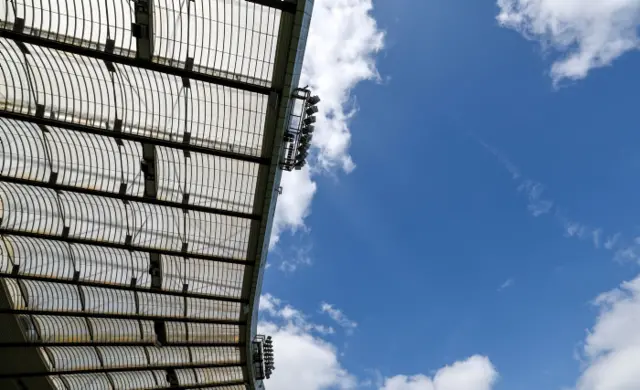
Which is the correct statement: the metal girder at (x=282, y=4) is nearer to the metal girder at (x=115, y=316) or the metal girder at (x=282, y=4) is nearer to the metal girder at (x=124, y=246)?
the metal girder at (x=124, y=246)

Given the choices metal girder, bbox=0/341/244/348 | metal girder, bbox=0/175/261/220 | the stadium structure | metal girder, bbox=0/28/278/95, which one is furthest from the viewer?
metal girder, bbox=0/341/244/348

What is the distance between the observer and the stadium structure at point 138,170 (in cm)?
1845

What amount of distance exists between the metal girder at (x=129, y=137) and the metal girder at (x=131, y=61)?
3.59 metres

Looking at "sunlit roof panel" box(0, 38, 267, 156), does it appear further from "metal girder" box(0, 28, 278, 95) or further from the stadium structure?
"metal girder" box(0, 28, 278, 95)

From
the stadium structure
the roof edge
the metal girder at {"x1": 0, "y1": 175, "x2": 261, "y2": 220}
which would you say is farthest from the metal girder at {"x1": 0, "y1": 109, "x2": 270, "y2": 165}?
the metal girder at {"x1": 0, "y1": 175, "x2": 261, "y2": 220}

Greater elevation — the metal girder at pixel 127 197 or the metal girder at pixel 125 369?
the metal girder at pixel 127 197

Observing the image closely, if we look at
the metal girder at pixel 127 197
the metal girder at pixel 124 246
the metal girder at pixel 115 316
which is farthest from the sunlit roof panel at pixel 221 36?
the metal girder at pixel 115 316

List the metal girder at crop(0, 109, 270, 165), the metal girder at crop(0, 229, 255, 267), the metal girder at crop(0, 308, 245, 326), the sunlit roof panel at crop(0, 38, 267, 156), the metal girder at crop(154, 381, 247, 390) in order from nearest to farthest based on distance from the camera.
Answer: the sunlit roof panel at crop(0, 38, 267, 156)
the metal girder at crop(0, 109, 270, 165)
the metal girder at crop(0, 229, 255, 267)
the metal girder at crop(0, 308, 245, 326)
the metal girder at crop(154, 381, 247, 390)

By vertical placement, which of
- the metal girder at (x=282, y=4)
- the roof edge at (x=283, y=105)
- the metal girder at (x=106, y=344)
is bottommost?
the metal girder at (x=106, y=344)

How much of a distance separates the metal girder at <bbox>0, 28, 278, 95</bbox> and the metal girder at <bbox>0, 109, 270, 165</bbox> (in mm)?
3589

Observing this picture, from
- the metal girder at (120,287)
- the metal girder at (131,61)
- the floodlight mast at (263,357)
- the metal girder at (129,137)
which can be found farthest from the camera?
the floodlight mast at (263,357)

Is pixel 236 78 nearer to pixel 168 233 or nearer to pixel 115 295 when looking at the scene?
pixel 168 233

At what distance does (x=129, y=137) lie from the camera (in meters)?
21.5

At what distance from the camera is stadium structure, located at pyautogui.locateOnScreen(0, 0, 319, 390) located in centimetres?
1845
